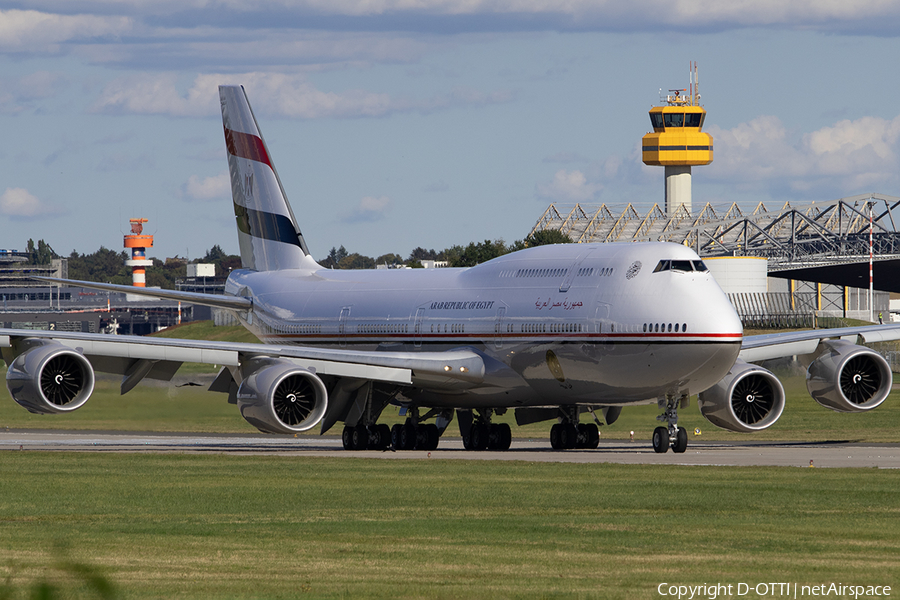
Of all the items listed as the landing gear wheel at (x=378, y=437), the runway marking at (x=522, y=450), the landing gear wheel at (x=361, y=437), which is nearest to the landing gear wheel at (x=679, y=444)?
the runway marking at (x=522, y=450)

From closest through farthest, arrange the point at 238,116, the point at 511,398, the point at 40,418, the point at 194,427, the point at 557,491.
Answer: the point at 557,491, the point at 511,398, the point at 238,116, the point at 194,427, the point at 40,418

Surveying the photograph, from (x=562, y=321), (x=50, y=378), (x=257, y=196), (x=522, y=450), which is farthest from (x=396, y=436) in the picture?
(x=257, y=196)

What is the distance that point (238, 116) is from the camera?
47.8 m

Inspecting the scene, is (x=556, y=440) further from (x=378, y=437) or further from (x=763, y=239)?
(x=763, y=239)

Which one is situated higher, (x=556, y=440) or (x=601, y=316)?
(x=601, y=316)

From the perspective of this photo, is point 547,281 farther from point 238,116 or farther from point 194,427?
point 194,427

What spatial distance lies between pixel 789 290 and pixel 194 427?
289ft

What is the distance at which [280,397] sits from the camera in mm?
33781

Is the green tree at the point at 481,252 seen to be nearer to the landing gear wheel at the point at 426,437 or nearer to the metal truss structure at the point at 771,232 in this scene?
the metal truss structure at the point at 771,232

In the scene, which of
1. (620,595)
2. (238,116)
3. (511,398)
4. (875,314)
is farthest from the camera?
(875,314)

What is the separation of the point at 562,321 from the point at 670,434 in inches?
148

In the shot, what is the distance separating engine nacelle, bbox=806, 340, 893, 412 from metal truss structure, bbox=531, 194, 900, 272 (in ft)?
297

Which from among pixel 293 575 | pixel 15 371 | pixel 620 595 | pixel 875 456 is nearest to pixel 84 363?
pixel 15 371

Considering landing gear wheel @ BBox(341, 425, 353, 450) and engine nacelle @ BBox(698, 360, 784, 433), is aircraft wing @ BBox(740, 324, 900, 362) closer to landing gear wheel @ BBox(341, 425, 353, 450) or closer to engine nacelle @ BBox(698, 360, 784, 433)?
engine nacelle @ BBox(698, 360, 784, 433)
